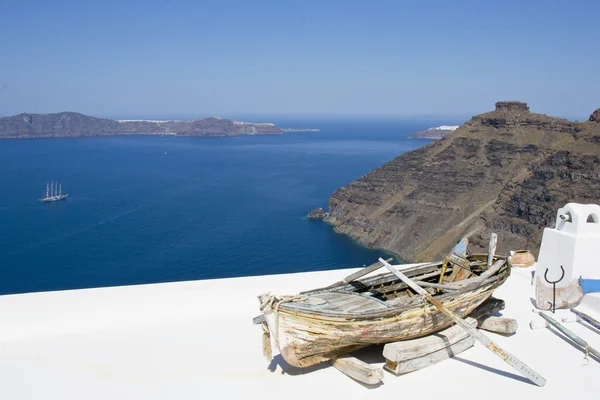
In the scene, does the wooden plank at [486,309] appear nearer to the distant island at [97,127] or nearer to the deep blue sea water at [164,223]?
the deep blue sea water at [164,223]

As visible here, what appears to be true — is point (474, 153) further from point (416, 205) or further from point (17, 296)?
point (17, 296)

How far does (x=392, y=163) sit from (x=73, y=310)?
5514cm

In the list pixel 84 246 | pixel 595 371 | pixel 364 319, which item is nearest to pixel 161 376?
pixel 364 319

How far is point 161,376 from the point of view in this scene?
192 inches

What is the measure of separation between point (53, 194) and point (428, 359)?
61.6 m

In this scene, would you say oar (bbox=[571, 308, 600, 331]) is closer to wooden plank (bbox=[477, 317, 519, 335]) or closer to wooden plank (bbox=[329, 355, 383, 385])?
wooden plank (bbox=[477, 317, 519, 335])

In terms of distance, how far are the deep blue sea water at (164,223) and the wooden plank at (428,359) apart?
94.9ft

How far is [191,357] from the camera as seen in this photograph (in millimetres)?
5227

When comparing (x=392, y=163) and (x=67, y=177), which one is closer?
(x=392, y=163)

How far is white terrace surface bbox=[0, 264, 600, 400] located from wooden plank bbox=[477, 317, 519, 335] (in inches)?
3.2

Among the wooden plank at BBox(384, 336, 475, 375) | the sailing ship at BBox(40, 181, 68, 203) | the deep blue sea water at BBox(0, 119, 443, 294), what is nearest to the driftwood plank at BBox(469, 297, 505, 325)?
the wooden plank at BBox(384, 336, 475, 375)

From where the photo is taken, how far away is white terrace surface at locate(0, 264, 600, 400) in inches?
180

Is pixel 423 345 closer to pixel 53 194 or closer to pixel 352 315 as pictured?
pixel 352 315

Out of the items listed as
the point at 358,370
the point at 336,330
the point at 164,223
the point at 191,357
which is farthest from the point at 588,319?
the point at 164,223
